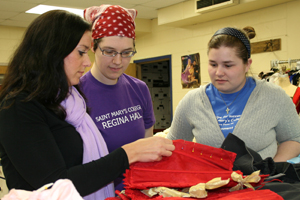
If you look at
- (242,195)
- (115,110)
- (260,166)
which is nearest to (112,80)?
(115,110)

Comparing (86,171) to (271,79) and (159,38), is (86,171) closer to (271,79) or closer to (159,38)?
(271,79)

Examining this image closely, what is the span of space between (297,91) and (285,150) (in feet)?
6.54

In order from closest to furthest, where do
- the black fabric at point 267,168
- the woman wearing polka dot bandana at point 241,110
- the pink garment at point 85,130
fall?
the black fabric at point 267,168
the pink garment at point 85,130
the woman wearing polka dot bandana at point 241,110

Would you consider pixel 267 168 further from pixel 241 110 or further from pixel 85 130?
pixel 85 130

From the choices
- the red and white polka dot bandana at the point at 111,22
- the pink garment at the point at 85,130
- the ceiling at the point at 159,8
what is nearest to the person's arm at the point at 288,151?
the pink garment at the point at 85,130

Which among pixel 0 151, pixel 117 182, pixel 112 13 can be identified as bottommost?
pixel 117 182

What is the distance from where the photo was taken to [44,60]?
1.11 meters

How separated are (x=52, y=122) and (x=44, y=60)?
9.2 inches

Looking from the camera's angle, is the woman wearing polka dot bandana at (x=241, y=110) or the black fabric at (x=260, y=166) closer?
the black fabric at (x=260, y=166)

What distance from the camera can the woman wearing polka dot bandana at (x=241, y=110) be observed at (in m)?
1.46

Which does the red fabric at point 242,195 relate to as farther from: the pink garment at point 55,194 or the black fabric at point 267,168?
the pink garment at point 55,194

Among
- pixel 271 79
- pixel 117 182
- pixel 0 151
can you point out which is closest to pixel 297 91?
pixel 271 79

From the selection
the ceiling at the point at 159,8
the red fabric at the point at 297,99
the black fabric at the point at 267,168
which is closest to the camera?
the black fabric at the point at 267,168

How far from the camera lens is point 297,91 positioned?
3.23m
